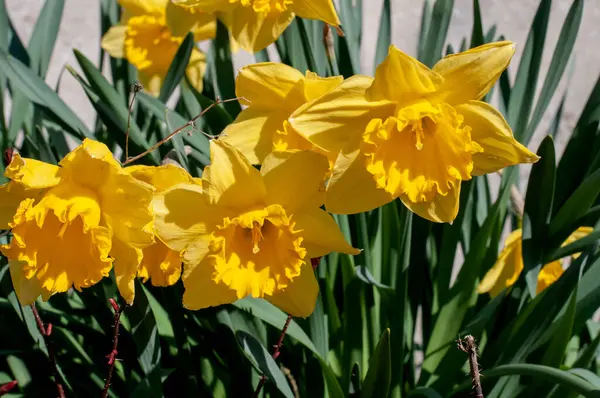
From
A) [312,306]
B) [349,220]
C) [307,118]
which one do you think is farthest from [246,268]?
[349,220]

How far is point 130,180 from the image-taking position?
0.90m

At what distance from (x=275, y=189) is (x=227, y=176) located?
0.07 meters

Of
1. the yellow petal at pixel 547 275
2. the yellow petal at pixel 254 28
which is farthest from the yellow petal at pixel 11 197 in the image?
the yellow petal at pixel 547 275

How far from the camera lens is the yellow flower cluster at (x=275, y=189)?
0.90m

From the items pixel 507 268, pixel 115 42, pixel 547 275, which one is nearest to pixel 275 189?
pixel 507 268

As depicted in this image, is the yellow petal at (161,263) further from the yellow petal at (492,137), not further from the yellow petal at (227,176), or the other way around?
the yellow petal at (492,137)

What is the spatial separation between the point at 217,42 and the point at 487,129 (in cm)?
64

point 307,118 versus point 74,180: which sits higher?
point 307,118

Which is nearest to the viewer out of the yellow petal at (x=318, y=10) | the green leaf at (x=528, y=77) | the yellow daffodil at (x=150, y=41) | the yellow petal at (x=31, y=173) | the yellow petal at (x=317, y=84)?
the yellow petal at (x=31, y=173)

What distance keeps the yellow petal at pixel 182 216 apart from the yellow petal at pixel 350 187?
0.16 meters

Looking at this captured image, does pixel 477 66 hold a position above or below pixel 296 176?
above

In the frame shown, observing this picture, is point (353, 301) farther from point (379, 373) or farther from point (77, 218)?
point (77, 218)

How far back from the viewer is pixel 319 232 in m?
0.93

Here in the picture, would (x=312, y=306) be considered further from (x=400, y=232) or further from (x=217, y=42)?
(x=217, y=42)
